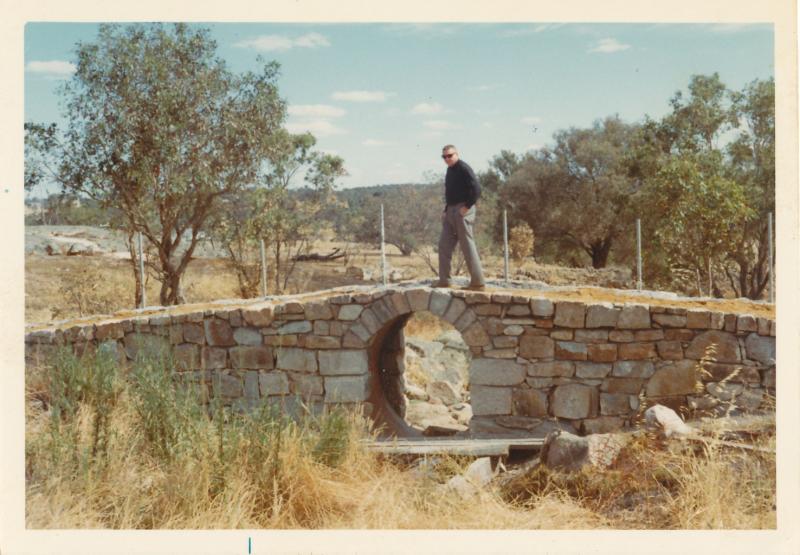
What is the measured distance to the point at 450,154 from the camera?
313 inches

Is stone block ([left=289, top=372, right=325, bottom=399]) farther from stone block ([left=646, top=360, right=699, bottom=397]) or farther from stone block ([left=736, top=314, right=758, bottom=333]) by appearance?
stone block ([left=736, top=314, right=758, bottom=333])

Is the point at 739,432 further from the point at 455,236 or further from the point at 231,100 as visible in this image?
the point at 231,100

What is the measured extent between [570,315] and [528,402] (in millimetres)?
1093

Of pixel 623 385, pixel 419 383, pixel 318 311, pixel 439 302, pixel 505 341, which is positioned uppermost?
pixel 439 302

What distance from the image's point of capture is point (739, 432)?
6031 millimetres

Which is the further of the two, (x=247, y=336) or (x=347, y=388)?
(x=247, y=336)

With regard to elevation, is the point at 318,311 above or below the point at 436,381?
above

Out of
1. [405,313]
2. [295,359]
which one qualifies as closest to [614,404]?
[405,313]

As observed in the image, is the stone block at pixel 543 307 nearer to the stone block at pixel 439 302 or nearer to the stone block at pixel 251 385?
the stone block at pixel 439 302

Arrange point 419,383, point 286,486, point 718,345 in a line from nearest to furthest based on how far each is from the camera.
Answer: point 286,486
point 718,345
point 419,383

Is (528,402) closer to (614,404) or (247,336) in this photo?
(614,404)

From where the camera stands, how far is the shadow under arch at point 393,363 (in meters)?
8.23
